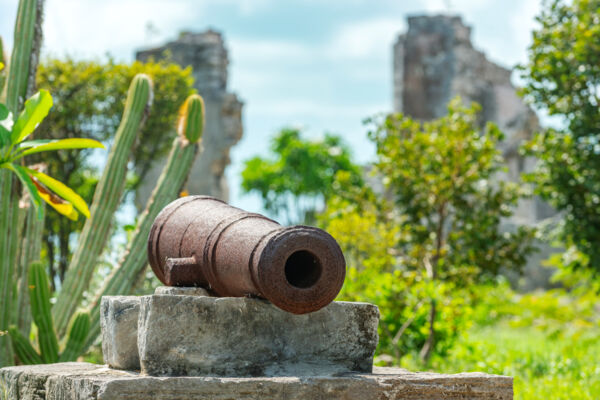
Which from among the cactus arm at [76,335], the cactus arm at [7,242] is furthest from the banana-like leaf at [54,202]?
the cactus arm at [7,242]

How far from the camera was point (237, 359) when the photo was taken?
323 centimetres

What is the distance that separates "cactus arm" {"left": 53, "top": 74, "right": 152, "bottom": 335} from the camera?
21.2ft

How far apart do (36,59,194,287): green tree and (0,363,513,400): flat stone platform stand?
8.10m

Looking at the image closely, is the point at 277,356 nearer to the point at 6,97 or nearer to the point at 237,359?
the point at 237,359

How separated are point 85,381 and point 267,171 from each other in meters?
30.9

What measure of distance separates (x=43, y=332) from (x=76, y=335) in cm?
24

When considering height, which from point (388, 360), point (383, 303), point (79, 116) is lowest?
point (388, 360)

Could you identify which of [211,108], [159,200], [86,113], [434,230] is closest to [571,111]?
[434,230]

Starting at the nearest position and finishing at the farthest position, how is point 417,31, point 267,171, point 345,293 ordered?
point 345,293 < point 417,31 < point 267,171

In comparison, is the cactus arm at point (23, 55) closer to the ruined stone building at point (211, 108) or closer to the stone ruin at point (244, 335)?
the stone ruin at point (244, 335)

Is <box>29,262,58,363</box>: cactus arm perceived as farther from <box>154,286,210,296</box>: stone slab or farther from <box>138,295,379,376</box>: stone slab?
<box>138,295,379,376</box>: stone slab

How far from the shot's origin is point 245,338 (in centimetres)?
326

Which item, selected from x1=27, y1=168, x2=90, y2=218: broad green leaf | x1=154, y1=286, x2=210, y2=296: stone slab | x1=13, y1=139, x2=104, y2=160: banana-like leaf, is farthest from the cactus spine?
x1=154, y1=286, x2=210, y2=296: stone slab

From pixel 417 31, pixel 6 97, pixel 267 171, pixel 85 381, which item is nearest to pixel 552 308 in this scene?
Answer: pixel 6 97
